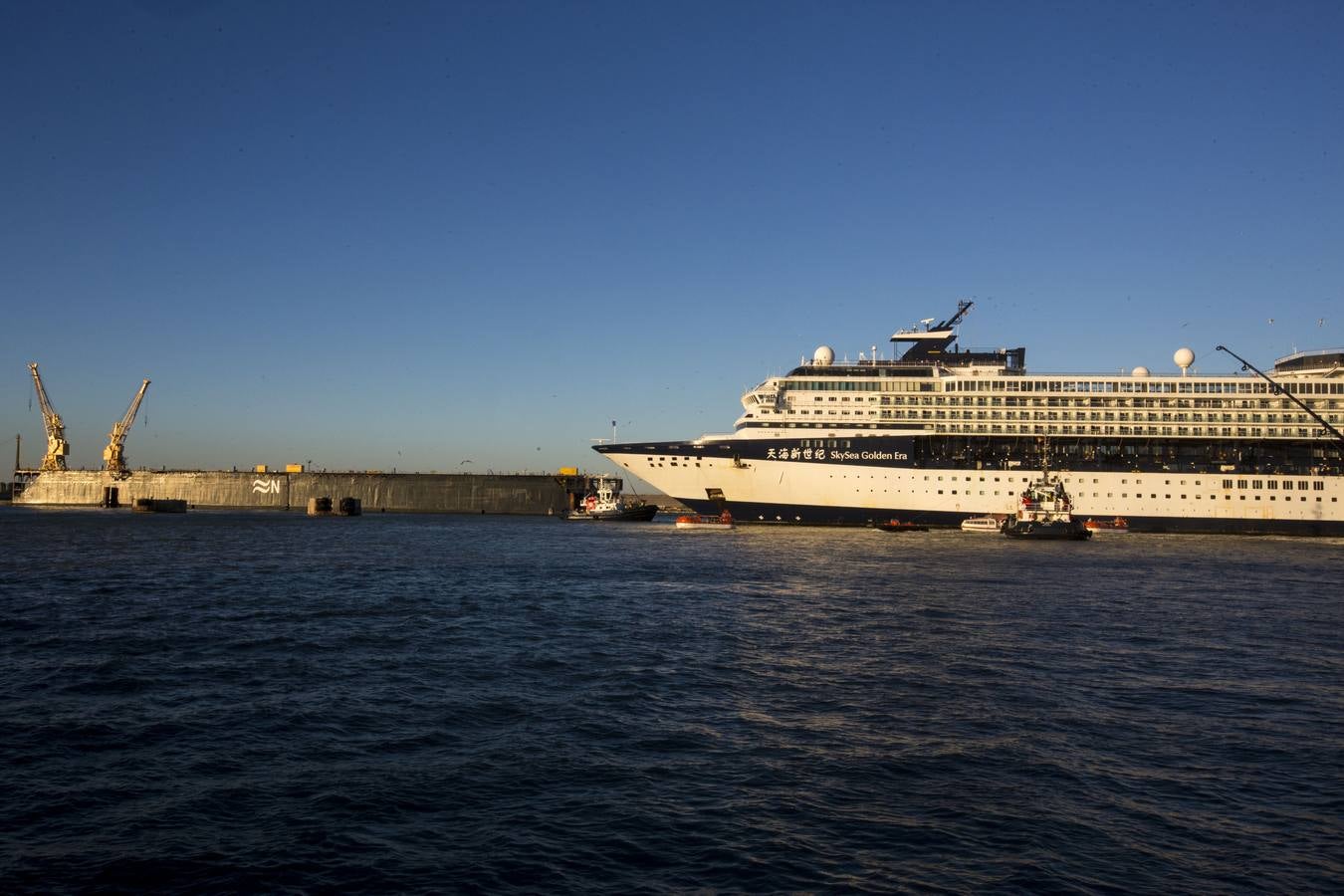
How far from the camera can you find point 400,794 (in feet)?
41.0

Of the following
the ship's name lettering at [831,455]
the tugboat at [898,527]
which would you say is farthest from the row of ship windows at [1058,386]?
the tugboat at [898,527]

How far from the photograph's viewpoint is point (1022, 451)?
8719 cm

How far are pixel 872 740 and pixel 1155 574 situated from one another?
37208 mm

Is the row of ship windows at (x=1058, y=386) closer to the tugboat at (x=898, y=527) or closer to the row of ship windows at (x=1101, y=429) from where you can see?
the row of ship windows at (x=1101, y=429)

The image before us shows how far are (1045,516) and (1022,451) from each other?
9.81m

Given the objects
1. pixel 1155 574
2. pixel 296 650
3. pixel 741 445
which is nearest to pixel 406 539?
pixel 741 445

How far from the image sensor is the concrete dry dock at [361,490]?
136750mm

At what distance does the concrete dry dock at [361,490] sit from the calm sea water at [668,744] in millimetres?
101854

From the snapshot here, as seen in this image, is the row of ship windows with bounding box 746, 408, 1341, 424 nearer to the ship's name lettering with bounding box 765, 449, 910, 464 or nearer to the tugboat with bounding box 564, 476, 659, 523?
the ship's name lettering with bounding box 765, 449, 910, 464

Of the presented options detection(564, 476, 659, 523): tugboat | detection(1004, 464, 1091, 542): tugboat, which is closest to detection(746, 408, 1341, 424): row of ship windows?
detection(1004, 464, 1091, 542): tugboat

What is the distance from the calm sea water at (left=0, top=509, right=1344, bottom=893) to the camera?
10406mm

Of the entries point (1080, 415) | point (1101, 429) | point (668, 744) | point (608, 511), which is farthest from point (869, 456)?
point (668, 744)

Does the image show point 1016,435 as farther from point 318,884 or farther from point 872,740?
point 318,884

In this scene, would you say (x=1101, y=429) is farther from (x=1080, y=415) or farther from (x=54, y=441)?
(x=54, y=441)
